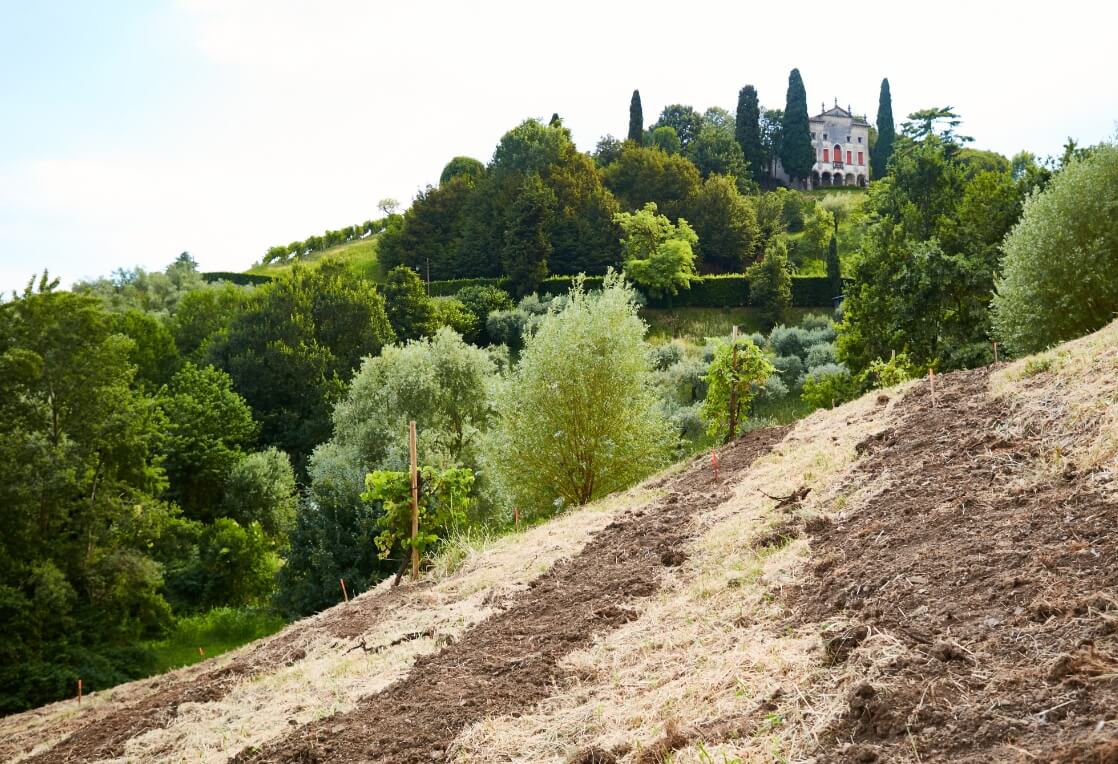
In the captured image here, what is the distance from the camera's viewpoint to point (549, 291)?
5819 centimetres

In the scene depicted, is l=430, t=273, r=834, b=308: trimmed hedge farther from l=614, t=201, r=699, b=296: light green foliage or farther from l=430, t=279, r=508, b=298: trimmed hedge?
l=430, t=279, r=508, b=298: trimmed hedge

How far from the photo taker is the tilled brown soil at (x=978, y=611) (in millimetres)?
3469

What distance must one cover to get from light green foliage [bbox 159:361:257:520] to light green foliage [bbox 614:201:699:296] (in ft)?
88.7

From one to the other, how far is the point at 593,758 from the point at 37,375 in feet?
84.8

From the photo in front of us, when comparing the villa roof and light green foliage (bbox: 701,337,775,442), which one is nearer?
light green foliage (bbox: 701,337,775,442)

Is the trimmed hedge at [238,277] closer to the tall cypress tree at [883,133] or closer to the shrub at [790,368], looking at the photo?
the shrub at [790,368]

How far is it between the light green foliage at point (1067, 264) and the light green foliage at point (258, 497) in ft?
89.2

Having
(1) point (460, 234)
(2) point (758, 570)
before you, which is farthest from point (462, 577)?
(1) point (460, 234)

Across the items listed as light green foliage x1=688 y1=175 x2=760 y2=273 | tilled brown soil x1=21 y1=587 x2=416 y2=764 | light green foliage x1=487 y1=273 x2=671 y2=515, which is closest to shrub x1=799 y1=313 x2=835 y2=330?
light green foliage x1=688 y1=175 x2=760 y2=273

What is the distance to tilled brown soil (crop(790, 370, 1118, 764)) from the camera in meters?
3.47

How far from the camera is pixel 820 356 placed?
138 feet

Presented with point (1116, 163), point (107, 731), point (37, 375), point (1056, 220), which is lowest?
point (107, 731)

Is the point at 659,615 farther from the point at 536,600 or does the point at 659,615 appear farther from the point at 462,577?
the point at 462,577

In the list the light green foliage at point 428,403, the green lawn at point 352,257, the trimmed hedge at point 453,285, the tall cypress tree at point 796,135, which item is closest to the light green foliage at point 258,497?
the light green foliage at point 428,403
